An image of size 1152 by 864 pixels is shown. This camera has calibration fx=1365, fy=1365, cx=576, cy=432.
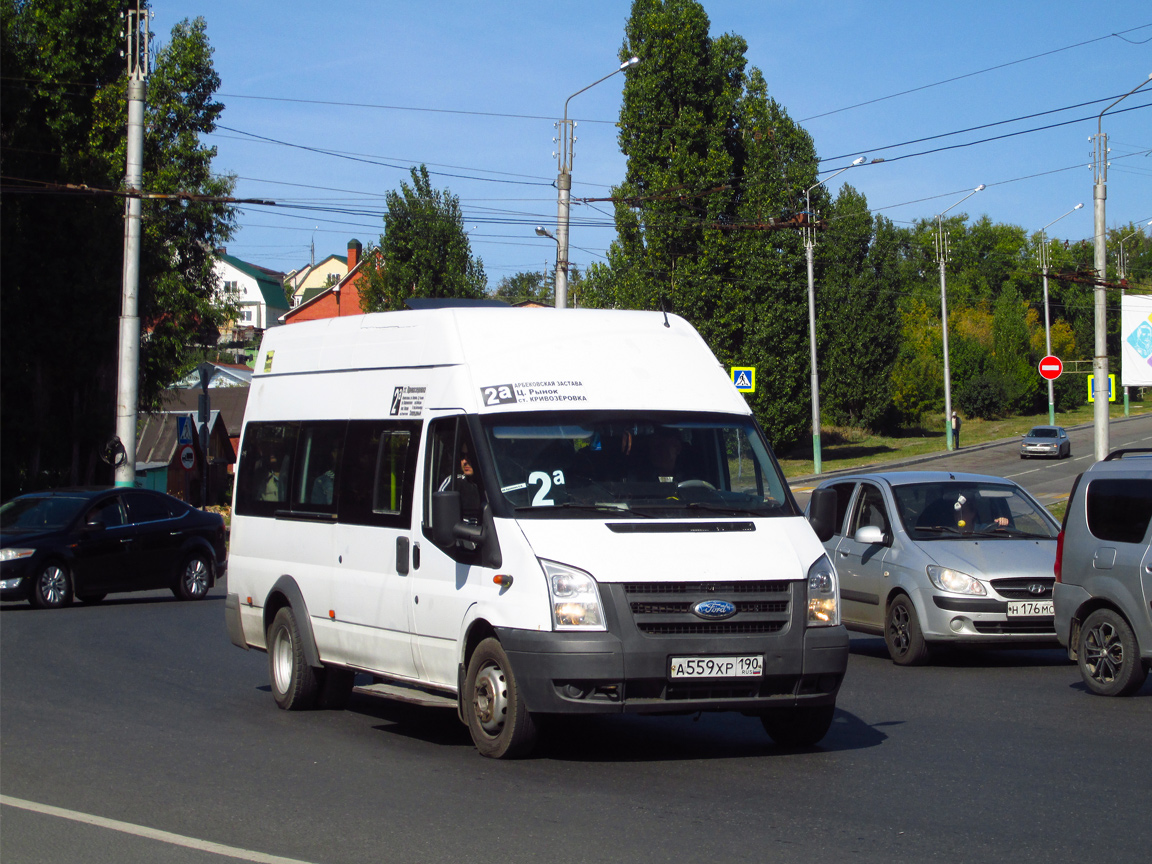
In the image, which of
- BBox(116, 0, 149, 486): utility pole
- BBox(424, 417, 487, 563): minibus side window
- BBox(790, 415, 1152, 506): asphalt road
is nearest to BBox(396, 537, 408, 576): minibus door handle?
BBox(424, 417, 487, 563): minibus side window

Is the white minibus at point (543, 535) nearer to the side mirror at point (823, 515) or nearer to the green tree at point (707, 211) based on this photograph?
the side mirror at point (823, 515)

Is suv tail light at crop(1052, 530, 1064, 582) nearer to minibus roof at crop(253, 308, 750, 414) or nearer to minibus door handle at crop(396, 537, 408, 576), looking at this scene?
minibus roof at crop(253, 308, 750, 414)

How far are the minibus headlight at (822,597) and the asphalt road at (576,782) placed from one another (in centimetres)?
81

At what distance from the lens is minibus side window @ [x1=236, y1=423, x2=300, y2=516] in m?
10.5

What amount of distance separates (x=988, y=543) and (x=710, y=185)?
42649mm

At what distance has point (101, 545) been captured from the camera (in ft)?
63.5

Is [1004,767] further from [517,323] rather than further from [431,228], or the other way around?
[431,228]

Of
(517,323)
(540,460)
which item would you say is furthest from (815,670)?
(517,323)

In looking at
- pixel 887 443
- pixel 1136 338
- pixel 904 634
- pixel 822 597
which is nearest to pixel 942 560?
pixel 904 634

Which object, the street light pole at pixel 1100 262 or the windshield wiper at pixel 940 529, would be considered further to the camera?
the street light pole at pixel 1100 262

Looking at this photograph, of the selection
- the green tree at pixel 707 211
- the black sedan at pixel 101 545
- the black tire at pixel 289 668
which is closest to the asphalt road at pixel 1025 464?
the green tree at pixel 707 211

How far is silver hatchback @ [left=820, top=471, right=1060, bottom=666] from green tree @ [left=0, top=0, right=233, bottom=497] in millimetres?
26386

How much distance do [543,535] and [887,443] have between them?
208 ft

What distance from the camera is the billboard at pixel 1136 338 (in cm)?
3238
